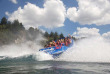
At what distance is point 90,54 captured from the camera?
1264 centimetres

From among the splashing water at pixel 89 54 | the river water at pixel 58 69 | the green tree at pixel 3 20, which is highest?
the green tree at pixel 3 20

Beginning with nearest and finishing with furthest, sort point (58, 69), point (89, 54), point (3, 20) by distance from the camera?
point (58, 69), point (89, 54), point (3, 20)

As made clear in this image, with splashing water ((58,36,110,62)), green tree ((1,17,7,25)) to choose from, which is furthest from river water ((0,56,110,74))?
green tree ((1,17,7,25))

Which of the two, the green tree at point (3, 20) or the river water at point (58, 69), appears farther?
the green tree at point (3, 20)

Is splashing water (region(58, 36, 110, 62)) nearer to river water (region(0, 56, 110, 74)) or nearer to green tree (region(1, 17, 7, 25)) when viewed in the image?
river water (region(0, 56, 110, 74))

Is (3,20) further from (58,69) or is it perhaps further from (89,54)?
(58,69)

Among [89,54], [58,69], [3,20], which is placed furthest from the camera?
[3,20]

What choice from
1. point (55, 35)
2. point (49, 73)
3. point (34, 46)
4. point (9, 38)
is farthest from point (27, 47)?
point (49, 73)

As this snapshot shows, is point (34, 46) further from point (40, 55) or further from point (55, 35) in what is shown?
point (40, 55)

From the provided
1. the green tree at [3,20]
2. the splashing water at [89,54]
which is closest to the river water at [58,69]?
the splashing water at [89,54]

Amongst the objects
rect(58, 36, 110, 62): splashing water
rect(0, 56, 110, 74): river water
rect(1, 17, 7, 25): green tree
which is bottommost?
rect(0, 56, 110, 74): river water

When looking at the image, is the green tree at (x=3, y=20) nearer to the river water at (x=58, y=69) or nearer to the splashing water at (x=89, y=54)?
the splashing water at (x=89, y=54)

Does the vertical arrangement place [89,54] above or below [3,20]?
below

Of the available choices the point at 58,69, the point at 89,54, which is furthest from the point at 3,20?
the point at 58,69
